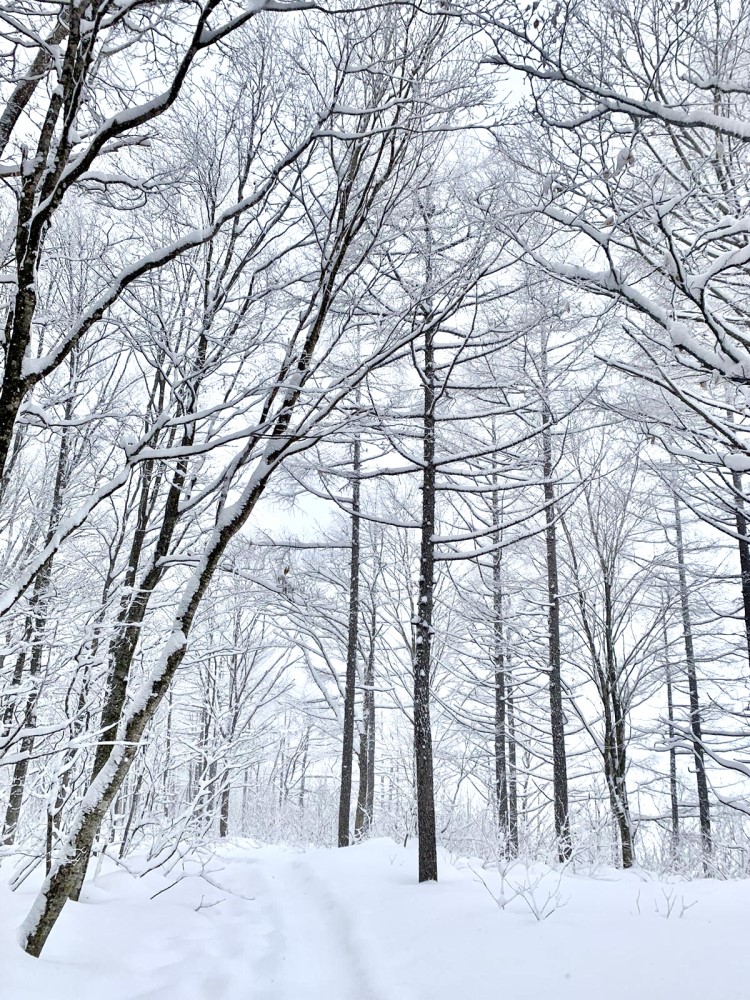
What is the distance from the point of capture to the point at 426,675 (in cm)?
648

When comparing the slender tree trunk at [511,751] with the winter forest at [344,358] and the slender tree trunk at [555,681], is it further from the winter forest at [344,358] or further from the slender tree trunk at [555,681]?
the winter forest at [344,358]

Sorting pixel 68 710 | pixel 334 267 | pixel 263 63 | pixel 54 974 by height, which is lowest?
pixel 54 974

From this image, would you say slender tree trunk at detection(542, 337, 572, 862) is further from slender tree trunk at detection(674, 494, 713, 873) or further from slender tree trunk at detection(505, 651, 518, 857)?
slender tree trunk at detection(505, 651, 518, 857)

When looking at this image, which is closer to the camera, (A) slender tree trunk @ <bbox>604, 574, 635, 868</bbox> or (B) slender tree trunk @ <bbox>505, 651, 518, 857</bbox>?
(A) slender tree trunk @ <bbox>604, 574, 635, 868</bbox>

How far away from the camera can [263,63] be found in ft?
13.4

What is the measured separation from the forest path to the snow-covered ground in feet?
0.05

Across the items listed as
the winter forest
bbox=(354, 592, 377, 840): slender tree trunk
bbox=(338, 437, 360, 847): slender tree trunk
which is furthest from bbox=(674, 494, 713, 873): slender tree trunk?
bbox=(354, 592, 377, 840): slender tree trunk

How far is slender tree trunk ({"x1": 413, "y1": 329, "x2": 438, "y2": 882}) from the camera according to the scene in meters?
5.84

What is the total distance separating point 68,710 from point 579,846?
4710 millimetres

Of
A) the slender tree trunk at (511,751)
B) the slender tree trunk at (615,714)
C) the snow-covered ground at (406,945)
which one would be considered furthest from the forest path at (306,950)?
the slender tree trunk at (511,751)

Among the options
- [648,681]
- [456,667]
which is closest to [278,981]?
[648,681]

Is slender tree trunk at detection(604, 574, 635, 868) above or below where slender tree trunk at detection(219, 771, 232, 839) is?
above

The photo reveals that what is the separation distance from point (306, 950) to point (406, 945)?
1009 mm

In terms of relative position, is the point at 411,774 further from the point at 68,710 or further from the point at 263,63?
the point at 263,63
